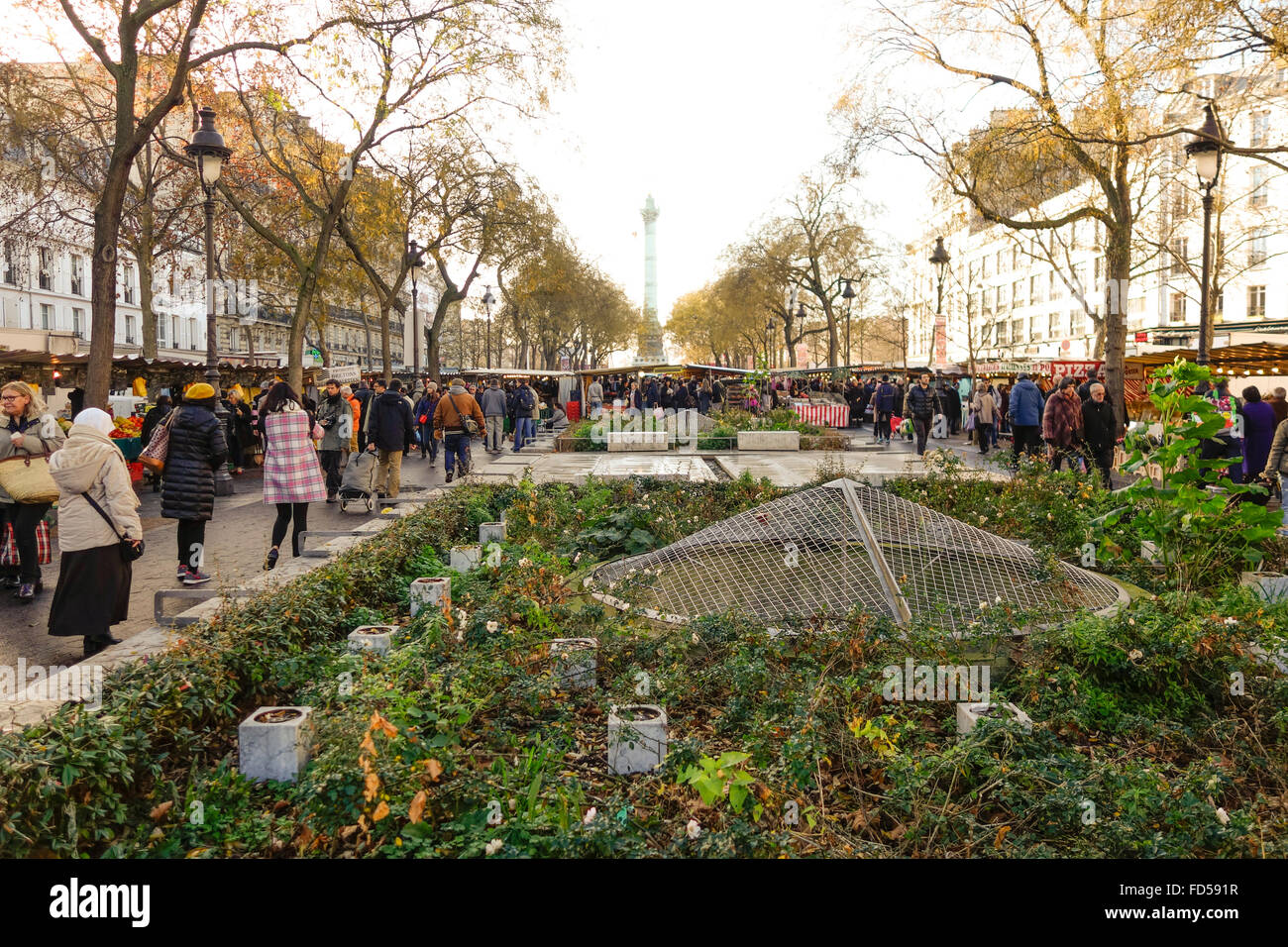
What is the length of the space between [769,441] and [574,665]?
1817cm

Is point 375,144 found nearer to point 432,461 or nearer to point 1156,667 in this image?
point 432,461

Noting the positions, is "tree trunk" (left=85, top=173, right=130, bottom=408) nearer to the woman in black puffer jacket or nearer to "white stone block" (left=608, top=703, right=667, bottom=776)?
the woman in black puffer jacket

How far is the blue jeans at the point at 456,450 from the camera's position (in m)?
16.0

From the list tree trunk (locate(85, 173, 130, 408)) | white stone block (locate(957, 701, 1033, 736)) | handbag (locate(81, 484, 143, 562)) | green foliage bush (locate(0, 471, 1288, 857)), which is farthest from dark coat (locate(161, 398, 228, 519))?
white stone block (locate(957, 701, 1033, 736))

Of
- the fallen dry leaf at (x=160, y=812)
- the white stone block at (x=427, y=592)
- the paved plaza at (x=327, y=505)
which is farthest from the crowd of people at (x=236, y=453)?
the fallen dry leaf at (x=160, y=812)

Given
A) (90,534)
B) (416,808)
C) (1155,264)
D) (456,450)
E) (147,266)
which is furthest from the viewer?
(1155,264)

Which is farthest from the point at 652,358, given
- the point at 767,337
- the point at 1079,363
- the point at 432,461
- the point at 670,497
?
the point at 670,497

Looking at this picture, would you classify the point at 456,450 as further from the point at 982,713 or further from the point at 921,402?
the point at 982,713

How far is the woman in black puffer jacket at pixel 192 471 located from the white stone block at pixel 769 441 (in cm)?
1605

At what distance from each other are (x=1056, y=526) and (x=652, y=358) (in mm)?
105205

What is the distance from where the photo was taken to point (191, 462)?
7820 millimetres

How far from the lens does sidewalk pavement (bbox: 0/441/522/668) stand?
6406 millimetres

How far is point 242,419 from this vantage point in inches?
713

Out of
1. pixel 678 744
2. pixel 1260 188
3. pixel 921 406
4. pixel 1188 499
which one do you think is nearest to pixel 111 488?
pixel 678 744
